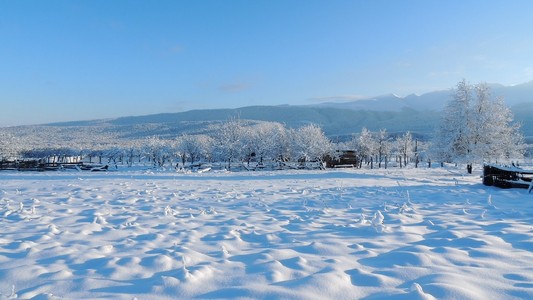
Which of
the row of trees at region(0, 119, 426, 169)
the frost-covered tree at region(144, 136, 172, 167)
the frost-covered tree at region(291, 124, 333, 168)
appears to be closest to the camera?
the frost-covered tree at region(291, 124, 333, 168)

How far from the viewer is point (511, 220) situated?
793 cm

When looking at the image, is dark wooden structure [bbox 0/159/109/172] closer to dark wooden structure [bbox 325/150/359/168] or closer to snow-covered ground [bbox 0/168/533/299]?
snow-covered ground [bbox 0/168/533/299]

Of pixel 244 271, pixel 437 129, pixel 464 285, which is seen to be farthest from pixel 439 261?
pixel 437 129

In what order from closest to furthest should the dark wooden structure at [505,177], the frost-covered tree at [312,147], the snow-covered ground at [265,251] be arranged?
the snow-covered ground at [265,251]
the dark wooden structure at [505,177]
the frost-covered tree at [312,147]

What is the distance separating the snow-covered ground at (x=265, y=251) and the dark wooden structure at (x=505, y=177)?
245 inches

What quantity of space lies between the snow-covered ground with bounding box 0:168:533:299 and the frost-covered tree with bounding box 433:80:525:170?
78.1 ft

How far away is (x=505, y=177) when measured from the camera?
1594 cm

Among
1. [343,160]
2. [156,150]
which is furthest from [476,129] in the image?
[156,150]

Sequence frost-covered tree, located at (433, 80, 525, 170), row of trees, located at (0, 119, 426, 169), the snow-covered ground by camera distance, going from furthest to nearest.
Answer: row of trees, located at (0, 119, 426, 169)
frost-covered tree, located at (433, 80, 525, 170)
the snow-covered ground

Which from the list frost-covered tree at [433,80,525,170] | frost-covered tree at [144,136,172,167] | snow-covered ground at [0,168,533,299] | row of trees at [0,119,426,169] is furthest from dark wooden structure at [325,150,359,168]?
frost-covered tree at [144,136,172,167]

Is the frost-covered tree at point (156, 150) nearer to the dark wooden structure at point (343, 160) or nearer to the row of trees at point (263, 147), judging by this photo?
the row of trees at point (263, 147)

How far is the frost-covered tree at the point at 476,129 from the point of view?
3019cm

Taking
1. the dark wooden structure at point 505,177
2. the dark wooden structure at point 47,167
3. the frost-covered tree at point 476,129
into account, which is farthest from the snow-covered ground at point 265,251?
the dark wooden structure at point 47,167

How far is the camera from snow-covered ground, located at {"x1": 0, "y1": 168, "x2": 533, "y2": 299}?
154 inches
